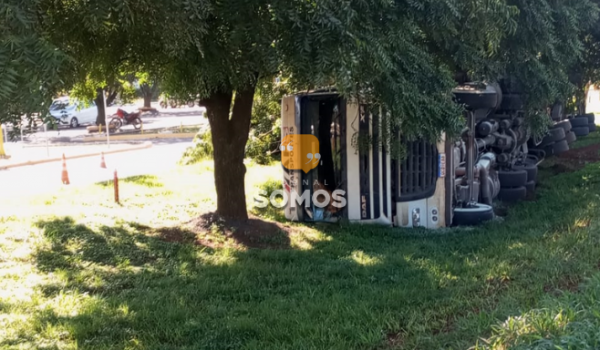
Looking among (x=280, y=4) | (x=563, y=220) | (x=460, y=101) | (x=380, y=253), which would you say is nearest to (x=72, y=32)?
(x=280, y=4)

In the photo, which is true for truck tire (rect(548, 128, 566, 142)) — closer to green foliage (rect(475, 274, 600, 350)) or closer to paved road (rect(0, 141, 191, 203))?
paved road (rect(0, 141, 191, 203))

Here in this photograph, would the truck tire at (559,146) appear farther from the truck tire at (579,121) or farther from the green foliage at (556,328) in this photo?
the green foliage at (556,328)

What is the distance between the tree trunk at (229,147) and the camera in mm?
8156

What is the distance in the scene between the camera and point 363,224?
27.7 ft

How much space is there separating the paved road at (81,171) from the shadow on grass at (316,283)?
17.4ft

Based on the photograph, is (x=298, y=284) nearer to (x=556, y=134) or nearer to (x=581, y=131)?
(x=556, y=134)

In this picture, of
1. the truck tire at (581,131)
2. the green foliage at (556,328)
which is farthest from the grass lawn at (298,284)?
the truck tire at (581,131)

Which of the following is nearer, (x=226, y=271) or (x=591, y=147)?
(x=226, y=271)

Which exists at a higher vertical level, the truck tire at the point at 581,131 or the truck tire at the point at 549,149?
the truck tire at the point at 581,131

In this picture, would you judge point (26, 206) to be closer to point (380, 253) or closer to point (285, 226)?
point (285, 226)

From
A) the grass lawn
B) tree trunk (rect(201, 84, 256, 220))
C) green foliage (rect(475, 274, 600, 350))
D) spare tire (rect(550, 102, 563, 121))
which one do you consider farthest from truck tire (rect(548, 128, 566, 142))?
green foliage (rect(475, 274, 600, 350))

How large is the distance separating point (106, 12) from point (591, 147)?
672 inches

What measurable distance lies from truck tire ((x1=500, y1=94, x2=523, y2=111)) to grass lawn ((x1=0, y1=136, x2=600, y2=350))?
7.07 ft

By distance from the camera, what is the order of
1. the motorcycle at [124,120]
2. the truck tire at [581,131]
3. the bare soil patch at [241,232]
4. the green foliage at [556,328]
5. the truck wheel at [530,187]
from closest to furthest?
1. the green foliage at [556,328]
2. the bare soil patch at [241,232]
3. the truck wheel at [530,187]
4. the truck tire at [581,131]
5. the motorcycle at [124,120]
